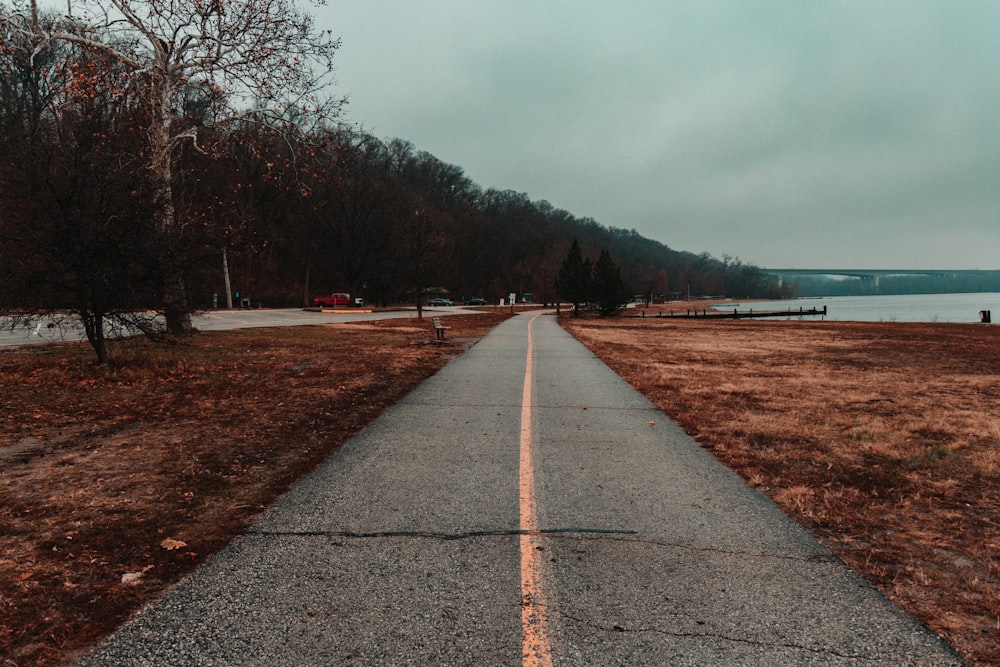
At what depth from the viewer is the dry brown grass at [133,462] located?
122 inches

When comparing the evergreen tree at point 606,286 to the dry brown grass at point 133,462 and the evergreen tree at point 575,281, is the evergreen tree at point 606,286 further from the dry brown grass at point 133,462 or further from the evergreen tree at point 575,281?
the dry brown grass at point 133,462

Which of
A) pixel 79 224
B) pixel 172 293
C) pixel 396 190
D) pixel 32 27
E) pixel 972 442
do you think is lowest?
pixel 972 442

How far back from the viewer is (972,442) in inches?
276

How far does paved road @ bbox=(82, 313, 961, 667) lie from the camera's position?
2.64 meters

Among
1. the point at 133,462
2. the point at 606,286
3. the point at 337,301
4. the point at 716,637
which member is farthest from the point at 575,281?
the point at 716,637

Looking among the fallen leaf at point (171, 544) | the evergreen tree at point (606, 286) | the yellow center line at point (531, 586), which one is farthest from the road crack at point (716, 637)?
the evergreen tree at point (606, 286)

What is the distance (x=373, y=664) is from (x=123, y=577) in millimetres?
1855

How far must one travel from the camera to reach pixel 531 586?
3193 mm

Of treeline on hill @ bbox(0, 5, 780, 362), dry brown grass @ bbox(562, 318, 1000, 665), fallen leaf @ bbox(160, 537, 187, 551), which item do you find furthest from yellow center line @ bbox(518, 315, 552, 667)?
treeline on hill @ bbox(0, 5, 780, 362)

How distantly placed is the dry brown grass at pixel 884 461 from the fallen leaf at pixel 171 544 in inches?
178

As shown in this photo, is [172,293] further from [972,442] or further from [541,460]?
[972,442]

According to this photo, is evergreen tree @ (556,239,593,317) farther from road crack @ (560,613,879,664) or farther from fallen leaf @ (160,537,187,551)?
road crack @ (560,613,879,664)

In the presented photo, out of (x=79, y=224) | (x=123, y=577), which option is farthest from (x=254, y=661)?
(x=79, y=224)

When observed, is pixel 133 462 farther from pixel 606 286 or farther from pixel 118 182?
pixel 606 286
